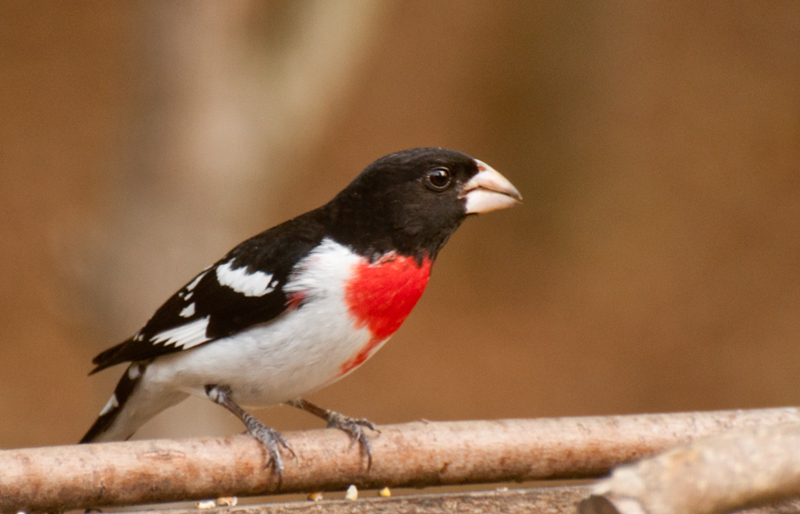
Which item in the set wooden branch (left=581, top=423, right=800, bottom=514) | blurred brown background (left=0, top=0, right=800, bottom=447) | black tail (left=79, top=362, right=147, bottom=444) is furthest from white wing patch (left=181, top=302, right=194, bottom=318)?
blurred brown background (left=0, top=0, right=800, bottom=447)

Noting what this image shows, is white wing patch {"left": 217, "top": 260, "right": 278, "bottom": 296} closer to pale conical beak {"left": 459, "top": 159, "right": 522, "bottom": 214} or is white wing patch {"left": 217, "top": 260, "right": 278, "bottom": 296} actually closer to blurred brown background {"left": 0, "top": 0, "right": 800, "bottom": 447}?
pale conical beak {"left": 459, "top": 159, "right": 522, "bottom": 214}

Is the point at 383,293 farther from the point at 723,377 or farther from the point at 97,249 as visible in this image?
the point at 723,377

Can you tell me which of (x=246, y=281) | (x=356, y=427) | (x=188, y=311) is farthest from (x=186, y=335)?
(x=356, y=427)

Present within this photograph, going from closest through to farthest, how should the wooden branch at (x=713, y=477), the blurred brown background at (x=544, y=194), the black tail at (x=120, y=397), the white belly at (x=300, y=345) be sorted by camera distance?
the wooden branch at (x=713, y=477) → the white belly at (x=300, y=345) → the black tail at (x=120, y=397) → the blurred brown background at (x=544, y=194)

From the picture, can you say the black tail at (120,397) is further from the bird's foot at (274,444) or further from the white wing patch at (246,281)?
the bird's foot at (274,444)

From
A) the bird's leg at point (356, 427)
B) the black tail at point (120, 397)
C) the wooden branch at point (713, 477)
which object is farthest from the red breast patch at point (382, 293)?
the wooden branch at point (713, 477)

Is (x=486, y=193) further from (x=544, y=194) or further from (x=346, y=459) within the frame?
A: (x=544, y=194)
